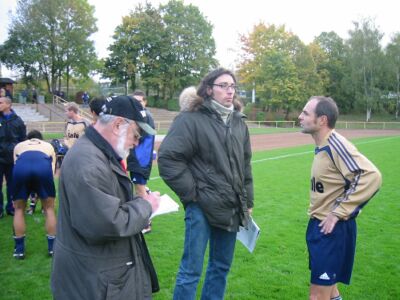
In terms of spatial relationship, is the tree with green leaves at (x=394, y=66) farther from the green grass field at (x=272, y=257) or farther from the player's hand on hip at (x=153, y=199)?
the player's hand on hip at (x=153, y=199)

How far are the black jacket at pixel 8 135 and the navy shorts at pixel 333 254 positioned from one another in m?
5.99

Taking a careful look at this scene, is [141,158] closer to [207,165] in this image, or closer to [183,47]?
[207,165]

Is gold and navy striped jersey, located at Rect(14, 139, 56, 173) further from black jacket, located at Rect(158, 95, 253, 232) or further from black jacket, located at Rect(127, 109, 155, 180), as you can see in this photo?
black jacket, located at Rect(158, 95, 253, 232)

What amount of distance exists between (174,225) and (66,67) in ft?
138

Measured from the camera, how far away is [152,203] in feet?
8.46

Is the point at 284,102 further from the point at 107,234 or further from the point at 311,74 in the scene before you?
the point at 107,234

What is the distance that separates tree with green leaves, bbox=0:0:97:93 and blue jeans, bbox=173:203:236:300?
4235 cm

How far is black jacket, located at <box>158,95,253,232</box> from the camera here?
342cm

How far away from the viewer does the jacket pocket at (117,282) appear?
2260 millimetres

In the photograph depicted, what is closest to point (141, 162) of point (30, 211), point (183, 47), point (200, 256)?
point (200, 256)

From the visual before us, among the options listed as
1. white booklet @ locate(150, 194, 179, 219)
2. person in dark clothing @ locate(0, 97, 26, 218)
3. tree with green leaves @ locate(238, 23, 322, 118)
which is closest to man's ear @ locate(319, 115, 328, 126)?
white booklet @ locate(150, 194, 179, 219)

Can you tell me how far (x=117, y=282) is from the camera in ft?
7.54

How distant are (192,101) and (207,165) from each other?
2.11 ft

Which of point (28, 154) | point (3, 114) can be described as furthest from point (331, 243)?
point (3, 114)
